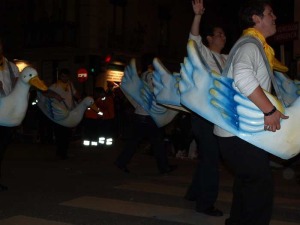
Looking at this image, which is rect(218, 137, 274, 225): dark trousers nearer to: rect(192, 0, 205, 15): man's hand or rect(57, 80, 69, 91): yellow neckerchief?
rect(192, 0, 205, 15): man's hand

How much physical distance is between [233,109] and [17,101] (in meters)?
3.68

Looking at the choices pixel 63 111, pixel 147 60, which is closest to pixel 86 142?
pixel 63 111

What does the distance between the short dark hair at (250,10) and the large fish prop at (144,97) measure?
359 centimetres

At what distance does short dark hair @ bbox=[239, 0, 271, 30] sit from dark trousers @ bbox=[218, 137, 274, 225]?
3.00 ft

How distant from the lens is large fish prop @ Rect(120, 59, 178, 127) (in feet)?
26.2

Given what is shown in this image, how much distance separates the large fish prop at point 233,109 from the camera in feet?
12.6

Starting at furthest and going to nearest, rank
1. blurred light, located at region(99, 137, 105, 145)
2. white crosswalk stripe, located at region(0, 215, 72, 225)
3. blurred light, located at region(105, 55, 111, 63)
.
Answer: blurred light, located at region(105, 55, 111, 63) < blurred light, located at region(99, 137, 105, 145) < white crosswalk stripe, located at region(0, 215, 72, 225)

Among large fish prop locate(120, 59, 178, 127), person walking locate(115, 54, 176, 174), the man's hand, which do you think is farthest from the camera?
person walking locate(115, 54, 176, 174)

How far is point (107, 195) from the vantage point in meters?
6.66

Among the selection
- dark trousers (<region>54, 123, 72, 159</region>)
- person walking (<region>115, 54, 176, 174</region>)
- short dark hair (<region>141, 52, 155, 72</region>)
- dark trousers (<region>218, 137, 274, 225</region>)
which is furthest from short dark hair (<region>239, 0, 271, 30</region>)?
dark trousers (<region>54, 123, 72, 159</region>)

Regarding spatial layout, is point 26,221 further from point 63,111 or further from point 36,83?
point 63,111

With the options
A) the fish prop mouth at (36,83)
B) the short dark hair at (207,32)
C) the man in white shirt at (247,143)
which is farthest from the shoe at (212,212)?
the fish prop mouth at (36,83)

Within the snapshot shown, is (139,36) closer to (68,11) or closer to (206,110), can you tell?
(68,11)

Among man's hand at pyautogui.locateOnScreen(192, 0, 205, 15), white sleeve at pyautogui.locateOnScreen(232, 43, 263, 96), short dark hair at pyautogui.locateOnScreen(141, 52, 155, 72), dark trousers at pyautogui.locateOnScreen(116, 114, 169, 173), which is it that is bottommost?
dark trousers at pyautogui.locateOnScreen(116, 114, 169, 173)
